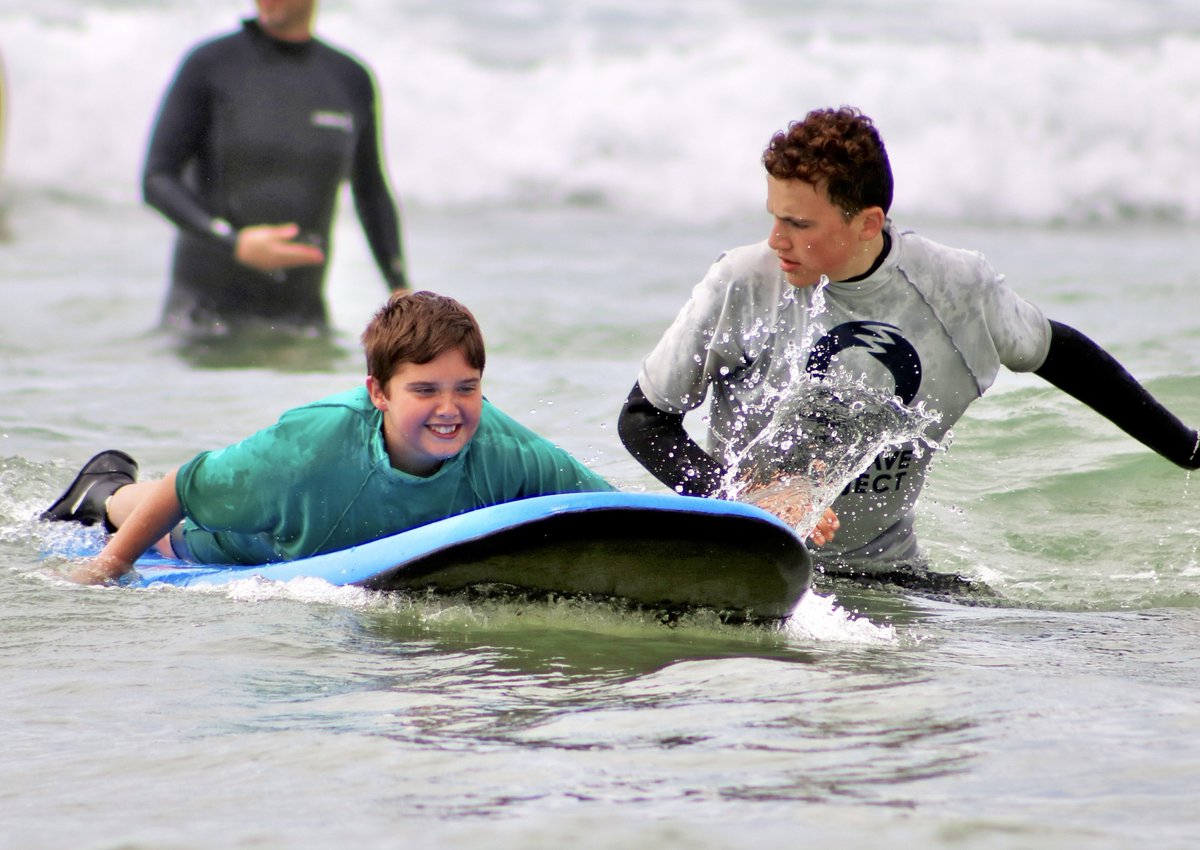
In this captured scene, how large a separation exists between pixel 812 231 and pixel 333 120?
4.83 metres

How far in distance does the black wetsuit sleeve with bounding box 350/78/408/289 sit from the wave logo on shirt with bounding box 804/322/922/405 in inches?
173

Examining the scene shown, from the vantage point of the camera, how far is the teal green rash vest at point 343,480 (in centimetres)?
411

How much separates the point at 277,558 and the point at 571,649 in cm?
114

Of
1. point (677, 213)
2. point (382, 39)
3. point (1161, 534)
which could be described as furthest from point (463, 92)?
point (1161, 534)

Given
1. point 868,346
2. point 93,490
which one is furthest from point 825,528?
point 93,490

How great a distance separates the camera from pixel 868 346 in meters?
4.34

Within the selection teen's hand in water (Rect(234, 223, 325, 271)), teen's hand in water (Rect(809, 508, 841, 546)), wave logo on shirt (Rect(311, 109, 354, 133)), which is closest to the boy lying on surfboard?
teen's hand in water (Rect(809, 508, 841, 546))

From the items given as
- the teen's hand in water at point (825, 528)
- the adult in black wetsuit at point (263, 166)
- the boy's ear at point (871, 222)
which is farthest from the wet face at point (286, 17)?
the teen's hand in water at point (825, 528)

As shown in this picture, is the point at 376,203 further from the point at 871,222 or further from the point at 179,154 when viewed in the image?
the point at 871,222

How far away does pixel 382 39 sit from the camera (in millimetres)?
20750

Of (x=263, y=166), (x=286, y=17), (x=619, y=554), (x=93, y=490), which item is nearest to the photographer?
(x=619, y=554)

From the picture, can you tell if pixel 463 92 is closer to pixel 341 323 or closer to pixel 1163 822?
pixel 341 323

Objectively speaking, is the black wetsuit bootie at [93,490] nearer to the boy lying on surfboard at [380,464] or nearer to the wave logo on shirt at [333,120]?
the boy lying on surfboard at [380,464]

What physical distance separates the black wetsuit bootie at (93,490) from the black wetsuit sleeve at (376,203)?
124 inches
